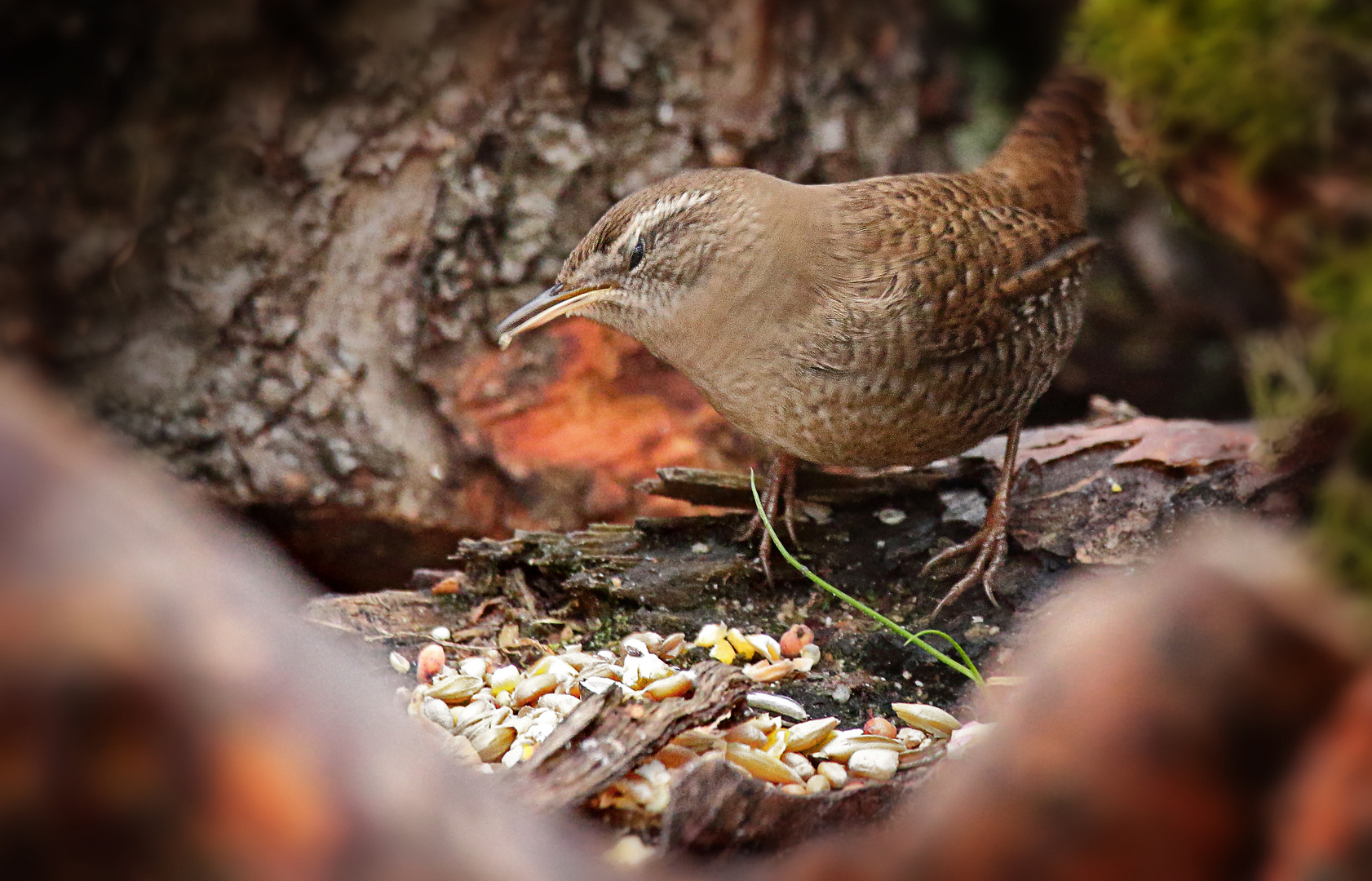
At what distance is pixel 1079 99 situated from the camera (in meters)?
3.53

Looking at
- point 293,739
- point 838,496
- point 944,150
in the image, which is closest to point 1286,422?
point 838,496

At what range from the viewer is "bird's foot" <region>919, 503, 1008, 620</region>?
306cm

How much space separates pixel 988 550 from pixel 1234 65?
6.31 ft

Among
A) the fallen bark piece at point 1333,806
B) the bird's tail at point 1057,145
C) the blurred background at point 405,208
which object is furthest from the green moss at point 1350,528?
the blurred background at point 405,208

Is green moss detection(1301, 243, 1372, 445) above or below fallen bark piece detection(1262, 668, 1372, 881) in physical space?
above

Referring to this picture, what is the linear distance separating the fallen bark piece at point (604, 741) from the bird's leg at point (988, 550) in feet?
3.59

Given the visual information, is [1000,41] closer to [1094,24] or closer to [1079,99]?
[1079,99]

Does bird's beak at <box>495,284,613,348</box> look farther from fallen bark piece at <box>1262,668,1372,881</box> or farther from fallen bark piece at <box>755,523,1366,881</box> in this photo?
fallen bark piece at <box>1262,668,1372,881</box>

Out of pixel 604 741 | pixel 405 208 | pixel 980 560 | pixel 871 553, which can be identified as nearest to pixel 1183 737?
pixel 604 741

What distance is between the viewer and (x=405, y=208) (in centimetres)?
413

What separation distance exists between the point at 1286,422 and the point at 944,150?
244cm

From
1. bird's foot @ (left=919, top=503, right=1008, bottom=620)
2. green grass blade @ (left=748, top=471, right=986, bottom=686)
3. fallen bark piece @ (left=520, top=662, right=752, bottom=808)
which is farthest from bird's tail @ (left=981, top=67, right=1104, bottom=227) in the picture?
fallen bark piece @ (left=520, top=662, right=752, bottom=808)

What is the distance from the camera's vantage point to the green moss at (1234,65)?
128 centimetres

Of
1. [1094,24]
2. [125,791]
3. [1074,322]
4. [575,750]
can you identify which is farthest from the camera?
[1074,322]
